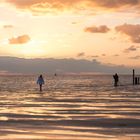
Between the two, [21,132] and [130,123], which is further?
[130,123]

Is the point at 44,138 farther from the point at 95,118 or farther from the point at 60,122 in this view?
the point at 95,118

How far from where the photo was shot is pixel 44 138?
15992 millimetres

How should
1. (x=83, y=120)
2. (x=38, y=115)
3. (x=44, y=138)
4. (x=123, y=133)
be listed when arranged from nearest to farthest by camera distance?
(x=44, y=138) < (x=123, y=133) < (x=83, y=120) < (x=38, y=115)

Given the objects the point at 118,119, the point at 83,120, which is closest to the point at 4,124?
the point at 83,120

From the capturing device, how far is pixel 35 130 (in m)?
18.1

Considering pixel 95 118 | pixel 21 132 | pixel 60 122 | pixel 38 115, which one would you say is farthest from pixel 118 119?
pixel 21 132

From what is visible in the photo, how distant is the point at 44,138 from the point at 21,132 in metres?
1.84

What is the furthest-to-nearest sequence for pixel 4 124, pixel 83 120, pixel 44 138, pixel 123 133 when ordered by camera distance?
Result: pixel 83 120
pixel 4 124
pixel 123 133
pixel 44 138

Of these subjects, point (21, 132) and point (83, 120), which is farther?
point (83, 120)

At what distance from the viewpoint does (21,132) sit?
690 inches

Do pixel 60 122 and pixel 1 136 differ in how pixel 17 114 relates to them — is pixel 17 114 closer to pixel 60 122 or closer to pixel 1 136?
pixel 60 122

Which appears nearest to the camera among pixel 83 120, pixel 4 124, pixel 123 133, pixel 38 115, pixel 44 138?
pixel 44 138

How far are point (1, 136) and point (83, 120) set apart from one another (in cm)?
650

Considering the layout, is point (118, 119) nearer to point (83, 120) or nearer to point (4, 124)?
point (83, 120)
